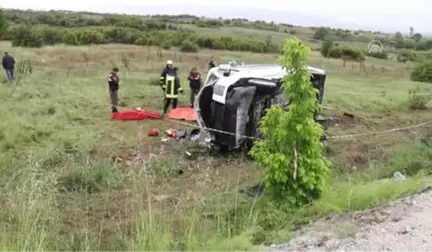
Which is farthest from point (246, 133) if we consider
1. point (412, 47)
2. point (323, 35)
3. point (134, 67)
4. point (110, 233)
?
point (323, 35)

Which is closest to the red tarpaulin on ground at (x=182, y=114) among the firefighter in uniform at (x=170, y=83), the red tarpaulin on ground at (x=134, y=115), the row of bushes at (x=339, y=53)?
the firefighter in uniform at (x=170, y=83)

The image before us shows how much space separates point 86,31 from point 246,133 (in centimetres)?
3657

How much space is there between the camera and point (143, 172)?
28.0 ft

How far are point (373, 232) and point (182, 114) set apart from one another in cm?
1027

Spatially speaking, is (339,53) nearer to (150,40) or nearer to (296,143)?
(150,40)

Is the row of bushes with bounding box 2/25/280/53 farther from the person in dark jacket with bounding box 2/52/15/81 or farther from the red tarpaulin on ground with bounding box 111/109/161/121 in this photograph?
the red tarpaulin on ground with bounding box 111/109/161/121

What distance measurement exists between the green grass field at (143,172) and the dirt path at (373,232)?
0.35m

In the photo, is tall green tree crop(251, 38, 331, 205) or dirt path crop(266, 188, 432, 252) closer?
dirt path crop(266, 188, 432, 252)

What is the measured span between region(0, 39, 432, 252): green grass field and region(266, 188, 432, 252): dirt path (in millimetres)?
349

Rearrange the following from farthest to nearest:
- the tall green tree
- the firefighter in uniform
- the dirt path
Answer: the firefighter in uniform, the tall green tree, the dirt path

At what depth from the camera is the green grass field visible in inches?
233

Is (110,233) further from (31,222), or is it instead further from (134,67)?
(134,67)

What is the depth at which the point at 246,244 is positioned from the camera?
5730 millimetres

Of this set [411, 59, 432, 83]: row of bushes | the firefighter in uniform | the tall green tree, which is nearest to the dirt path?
the tall green tree
